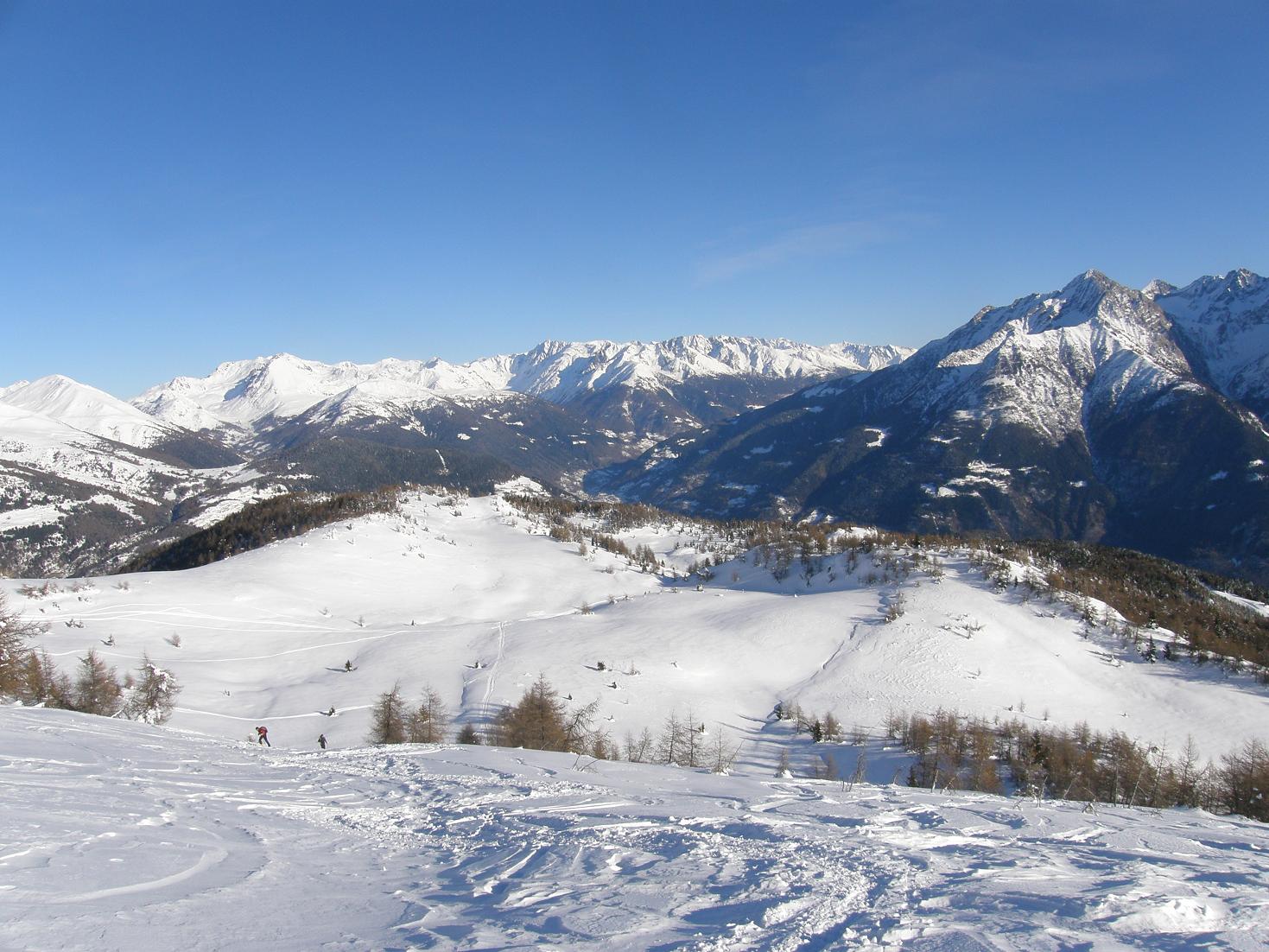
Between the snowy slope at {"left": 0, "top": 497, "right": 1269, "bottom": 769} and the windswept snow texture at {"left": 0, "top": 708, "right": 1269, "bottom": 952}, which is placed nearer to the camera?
the windswept snow texture at {"left": 0, "top": 708, "right": 1269, "bottom": 952}

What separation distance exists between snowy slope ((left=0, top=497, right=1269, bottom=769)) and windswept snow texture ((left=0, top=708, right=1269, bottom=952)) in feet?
135

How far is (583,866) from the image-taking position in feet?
31.1

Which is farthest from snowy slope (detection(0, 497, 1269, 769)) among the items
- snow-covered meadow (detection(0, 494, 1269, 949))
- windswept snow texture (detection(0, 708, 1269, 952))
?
windswept snow texture (detection(0, 708, 1269, 952))

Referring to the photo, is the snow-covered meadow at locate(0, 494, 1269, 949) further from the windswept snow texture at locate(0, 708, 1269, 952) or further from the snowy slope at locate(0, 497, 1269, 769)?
the snowy slope at locate(0, 497, 1269, 769)

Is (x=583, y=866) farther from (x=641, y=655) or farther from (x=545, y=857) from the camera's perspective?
(x=641, y=655)

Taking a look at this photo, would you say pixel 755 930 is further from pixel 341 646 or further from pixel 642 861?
pixel 341 646

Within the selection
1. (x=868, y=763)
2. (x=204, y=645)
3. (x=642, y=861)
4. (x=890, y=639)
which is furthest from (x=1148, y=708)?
(x=204, y=645)

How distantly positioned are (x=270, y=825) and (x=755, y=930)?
989 centimetres

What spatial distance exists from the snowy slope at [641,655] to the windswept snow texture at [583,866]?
41.2m

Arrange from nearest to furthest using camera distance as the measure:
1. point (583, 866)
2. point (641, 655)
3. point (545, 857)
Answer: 1. point (583, 866)
2. point (545, 857)
3. point (641, 655)

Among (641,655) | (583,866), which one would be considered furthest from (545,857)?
(641,655)

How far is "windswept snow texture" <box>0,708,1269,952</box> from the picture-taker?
280 inches

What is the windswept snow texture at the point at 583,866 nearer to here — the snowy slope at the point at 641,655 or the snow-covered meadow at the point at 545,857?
the snow-covered meadow at the point at 545,857

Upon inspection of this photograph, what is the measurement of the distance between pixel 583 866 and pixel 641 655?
6697 centimetres
